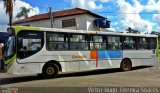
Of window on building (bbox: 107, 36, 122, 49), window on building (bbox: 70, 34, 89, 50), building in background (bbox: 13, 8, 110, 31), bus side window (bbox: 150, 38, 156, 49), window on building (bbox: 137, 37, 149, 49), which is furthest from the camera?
building in background (bbox: 13, 8, 110, 31)

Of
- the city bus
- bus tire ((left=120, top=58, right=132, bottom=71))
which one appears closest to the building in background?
the city bus

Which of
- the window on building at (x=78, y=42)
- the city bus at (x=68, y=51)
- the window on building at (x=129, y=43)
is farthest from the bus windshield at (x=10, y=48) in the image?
the window on building at (x=129, y=43)

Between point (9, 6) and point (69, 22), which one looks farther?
point (69, 22)

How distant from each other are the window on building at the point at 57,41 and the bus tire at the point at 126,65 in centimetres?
479

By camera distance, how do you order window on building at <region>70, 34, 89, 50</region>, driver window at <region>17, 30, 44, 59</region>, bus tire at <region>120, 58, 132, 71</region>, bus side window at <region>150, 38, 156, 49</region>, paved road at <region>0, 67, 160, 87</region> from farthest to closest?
bus side window at <region>150, 38, 156, 49</region> < bus tire at <region>120, 58, 132, 71</region> < window on building at <region>70, 34, 89, 50</region> < driver window at <region>17, 30, 44, 59</region> < paved road at <region>0, 67, 160, 87</region>

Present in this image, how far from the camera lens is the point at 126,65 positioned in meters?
21.6

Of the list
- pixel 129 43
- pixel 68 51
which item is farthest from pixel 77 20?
pixel 68 51

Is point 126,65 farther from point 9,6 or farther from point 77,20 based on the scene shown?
point 77,20

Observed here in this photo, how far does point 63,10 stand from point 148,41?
3191 centimetres

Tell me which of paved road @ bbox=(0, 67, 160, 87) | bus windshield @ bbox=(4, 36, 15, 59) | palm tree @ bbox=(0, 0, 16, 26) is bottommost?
paved road @ bbox=(0, 67, 160, 87)

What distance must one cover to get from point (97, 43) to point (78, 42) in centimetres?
154

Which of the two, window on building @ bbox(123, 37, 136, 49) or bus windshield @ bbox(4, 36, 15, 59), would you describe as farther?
window on building @ bbox(123, 37, 136, 49)

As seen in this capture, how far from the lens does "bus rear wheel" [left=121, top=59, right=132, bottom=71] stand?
21.4m

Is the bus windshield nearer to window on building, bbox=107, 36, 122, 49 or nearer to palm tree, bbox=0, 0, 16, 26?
window on building, bbox=107, 36, 122, 49
